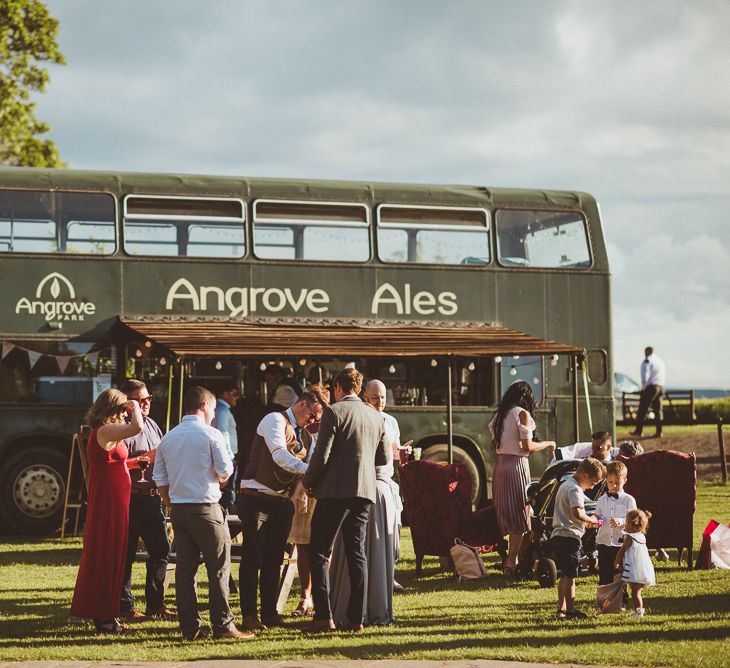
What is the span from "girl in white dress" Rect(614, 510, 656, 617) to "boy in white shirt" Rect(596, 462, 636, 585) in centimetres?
25

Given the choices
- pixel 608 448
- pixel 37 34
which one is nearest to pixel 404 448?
pixel 608 448

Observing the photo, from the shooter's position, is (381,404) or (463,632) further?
(381,404)

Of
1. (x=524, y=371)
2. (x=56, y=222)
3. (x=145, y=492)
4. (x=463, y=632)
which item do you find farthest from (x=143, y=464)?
(x=524, y=371)

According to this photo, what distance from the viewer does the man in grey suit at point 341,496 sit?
801 cm

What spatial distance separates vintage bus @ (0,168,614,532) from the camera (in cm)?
1478

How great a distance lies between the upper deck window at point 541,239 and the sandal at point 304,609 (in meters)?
8.20

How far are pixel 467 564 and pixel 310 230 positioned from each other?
6.25 metres

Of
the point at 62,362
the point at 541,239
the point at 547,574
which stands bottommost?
the point at 547,574

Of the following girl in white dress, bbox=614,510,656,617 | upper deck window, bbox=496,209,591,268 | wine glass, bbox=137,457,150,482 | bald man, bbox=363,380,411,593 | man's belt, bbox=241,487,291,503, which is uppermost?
upper deck window, bbox=496,209,591,268

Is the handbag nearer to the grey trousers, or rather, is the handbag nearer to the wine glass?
the wine glass

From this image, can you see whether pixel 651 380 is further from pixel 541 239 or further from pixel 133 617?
pixel 133 617

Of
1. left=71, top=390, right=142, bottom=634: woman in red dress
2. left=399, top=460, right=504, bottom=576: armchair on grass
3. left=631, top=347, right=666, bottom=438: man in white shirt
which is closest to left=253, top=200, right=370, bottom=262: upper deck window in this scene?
left=399, top=460, right=504, bottom=576: armchair on grass

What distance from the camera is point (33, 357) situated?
48.8 ft

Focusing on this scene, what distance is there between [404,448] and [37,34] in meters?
15.7
